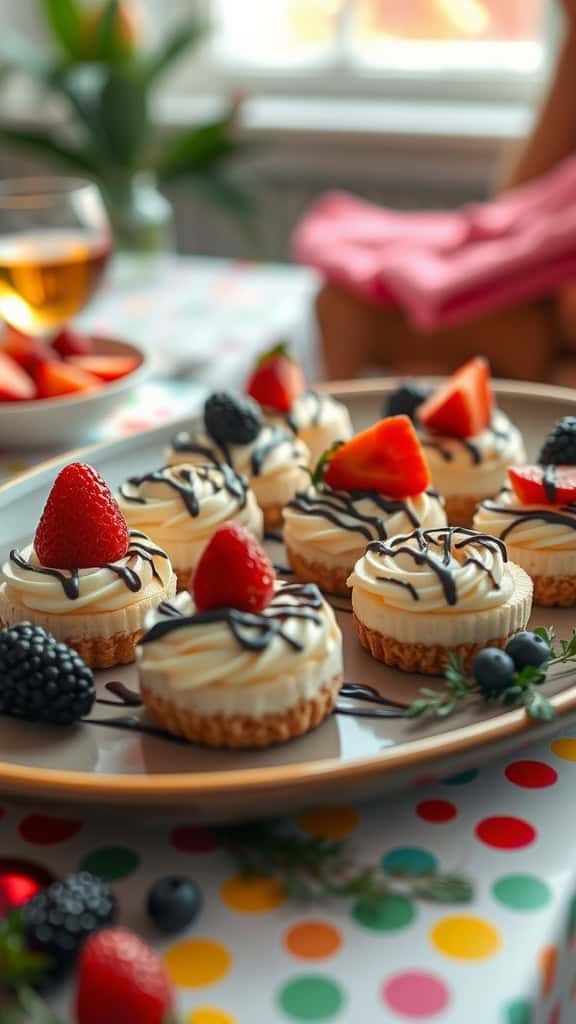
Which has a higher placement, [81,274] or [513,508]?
[81,274]

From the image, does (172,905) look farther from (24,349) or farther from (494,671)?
(24,349)

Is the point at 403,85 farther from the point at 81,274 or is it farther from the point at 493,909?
the point at 493,909

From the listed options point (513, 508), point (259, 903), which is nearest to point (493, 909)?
point (259, 903)

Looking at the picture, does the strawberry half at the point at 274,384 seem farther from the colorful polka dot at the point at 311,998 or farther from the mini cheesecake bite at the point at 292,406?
the colorful polka dot at the point at 311,998

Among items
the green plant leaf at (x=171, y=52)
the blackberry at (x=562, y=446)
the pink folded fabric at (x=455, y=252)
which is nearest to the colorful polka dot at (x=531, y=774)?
the blackberry at (x=562, y=446)

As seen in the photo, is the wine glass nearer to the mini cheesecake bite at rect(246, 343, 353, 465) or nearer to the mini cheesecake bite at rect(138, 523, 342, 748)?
the mini cheesecake bite at rect(246, 343, 353, 465)

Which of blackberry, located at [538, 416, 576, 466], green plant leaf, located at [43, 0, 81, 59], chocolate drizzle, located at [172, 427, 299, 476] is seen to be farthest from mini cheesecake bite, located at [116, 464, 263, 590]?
green plant leaf, located at [43, 0, 81, 59]
